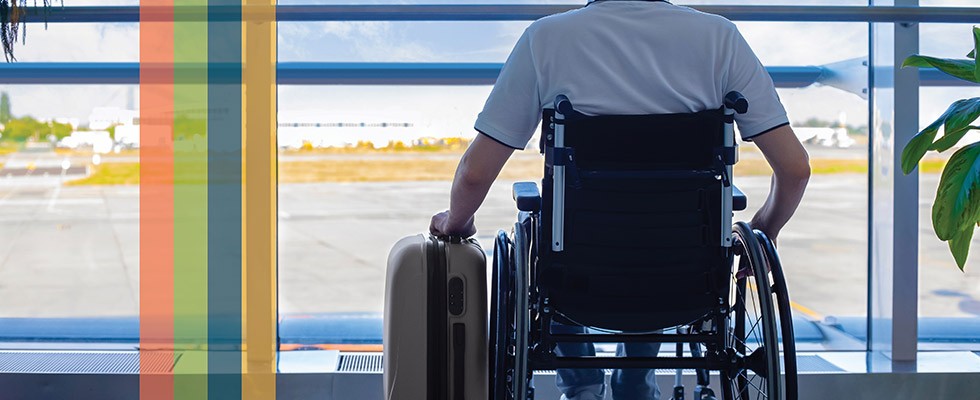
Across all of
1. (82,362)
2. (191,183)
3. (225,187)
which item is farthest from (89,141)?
(82,362)

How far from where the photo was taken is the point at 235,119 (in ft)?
9.87

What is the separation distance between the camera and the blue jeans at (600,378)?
2.12 m

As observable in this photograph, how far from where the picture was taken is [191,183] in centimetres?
315

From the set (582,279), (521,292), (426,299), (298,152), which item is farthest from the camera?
(298,152)

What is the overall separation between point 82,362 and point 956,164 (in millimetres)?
2460

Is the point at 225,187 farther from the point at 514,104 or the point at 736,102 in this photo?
the point at 736,102

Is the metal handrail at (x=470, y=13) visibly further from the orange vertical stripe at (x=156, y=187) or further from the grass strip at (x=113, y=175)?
the grass strip at (x=113, y=175)

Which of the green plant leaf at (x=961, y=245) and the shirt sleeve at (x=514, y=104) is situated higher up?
the shirt sleeve at (x=514, y=104)

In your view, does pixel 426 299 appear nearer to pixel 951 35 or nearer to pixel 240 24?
pixel 240 24

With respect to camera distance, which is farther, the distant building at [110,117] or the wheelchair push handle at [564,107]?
the distant building at [110,117]

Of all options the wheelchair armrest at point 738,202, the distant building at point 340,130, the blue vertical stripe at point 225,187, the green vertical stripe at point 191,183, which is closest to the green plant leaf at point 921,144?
the wheelchair armrest at point 738,202

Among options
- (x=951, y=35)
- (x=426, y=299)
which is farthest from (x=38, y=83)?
(x=951, y=35)

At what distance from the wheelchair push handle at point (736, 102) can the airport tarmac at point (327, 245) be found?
154cm

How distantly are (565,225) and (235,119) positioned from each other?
1569 millimetres
